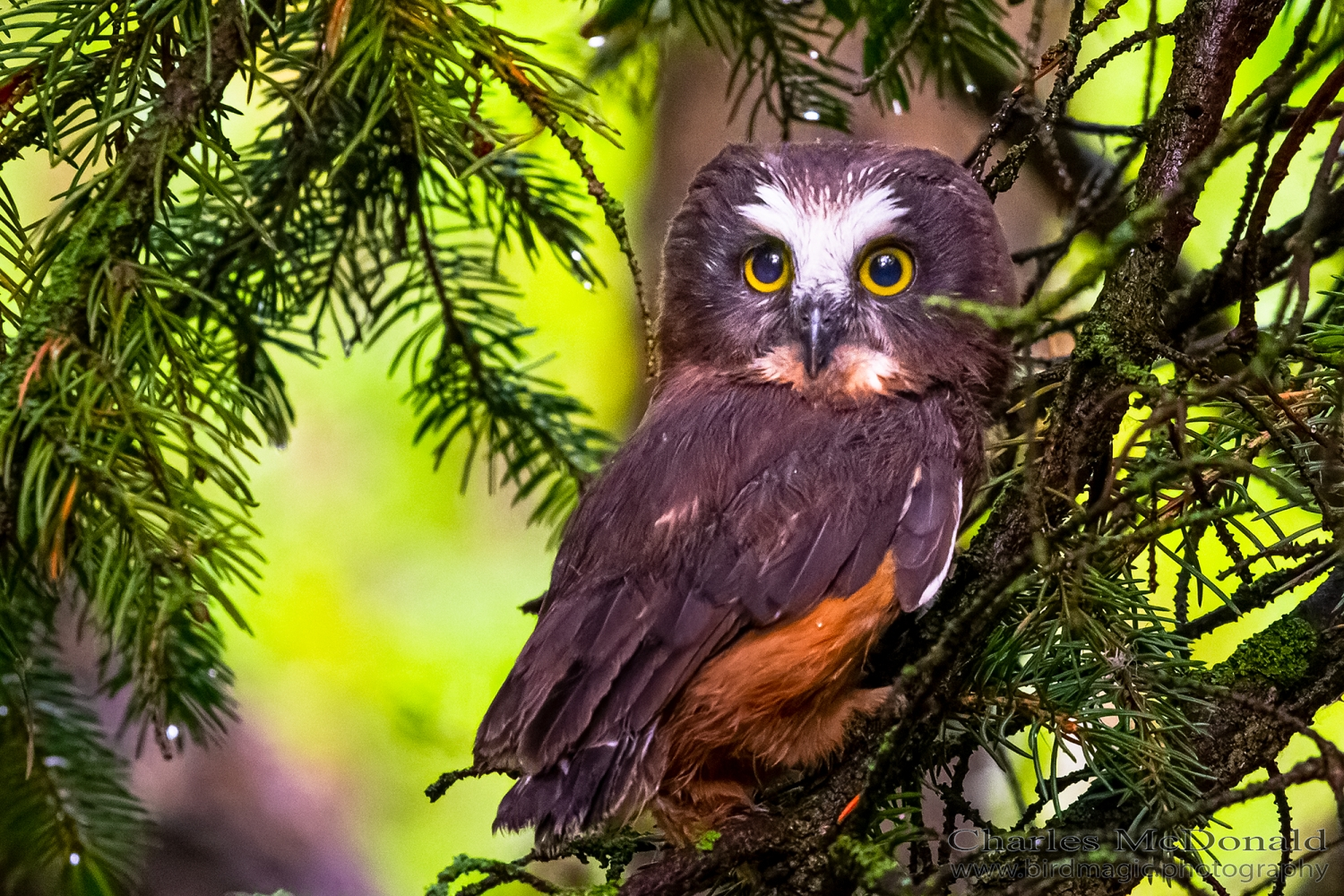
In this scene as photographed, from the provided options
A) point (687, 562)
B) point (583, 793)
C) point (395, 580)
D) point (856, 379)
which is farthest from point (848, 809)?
point (395, 580)

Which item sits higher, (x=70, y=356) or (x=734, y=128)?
(x=734, y=128)

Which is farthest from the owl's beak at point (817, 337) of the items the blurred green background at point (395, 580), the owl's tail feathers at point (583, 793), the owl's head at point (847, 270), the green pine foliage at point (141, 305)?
the blurred green background at point (395, 580)

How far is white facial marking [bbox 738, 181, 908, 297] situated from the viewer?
2.15 m

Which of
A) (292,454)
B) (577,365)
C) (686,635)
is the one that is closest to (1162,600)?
(686,635)

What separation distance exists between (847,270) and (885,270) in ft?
0.28

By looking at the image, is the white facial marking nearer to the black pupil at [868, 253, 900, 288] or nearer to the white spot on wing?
the black pupil at [868, 253, 900, 288]

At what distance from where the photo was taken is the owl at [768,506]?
1687 millimetres

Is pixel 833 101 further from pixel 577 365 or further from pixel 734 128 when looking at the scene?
pixel 577 365

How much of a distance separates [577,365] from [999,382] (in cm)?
287

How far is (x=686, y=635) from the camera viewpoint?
171cm

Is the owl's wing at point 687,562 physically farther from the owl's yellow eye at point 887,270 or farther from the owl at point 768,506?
the owl's yellow eye at point 887,270

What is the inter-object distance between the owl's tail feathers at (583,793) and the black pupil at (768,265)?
1.01 meters

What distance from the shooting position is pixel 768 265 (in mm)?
2258

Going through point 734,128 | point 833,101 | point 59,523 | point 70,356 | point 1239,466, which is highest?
point 734,128
